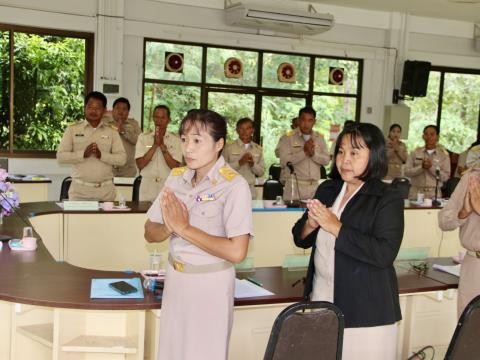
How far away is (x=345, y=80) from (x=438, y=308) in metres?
7.18

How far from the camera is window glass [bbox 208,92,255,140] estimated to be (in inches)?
353

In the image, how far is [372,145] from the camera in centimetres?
205

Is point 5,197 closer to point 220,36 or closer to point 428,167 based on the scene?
point 428,167

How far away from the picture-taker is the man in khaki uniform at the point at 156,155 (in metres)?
5.35

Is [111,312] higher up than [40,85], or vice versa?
[40,85]

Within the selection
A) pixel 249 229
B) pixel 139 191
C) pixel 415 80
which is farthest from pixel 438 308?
pixel 415 80

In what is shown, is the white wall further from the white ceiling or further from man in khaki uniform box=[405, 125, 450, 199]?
man in khaki uniform box=[405, 125, 450, 199]

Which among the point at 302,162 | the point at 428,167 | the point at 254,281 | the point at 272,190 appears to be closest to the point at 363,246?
the point at 254,281

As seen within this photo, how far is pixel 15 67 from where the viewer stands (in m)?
7.87

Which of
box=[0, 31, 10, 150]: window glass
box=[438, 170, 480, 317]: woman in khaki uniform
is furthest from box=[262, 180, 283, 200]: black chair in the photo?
box=[0, 31, 10, 150]: window glass

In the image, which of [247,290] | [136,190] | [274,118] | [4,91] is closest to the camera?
[247,290]

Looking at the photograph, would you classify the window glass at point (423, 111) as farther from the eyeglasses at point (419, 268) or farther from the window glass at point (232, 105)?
the eyeglasses at point (419, 268)

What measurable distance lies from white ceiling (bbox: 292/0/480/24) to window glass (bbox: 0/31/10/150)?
14.7ft

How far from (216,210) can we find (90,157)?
316 centimetres
